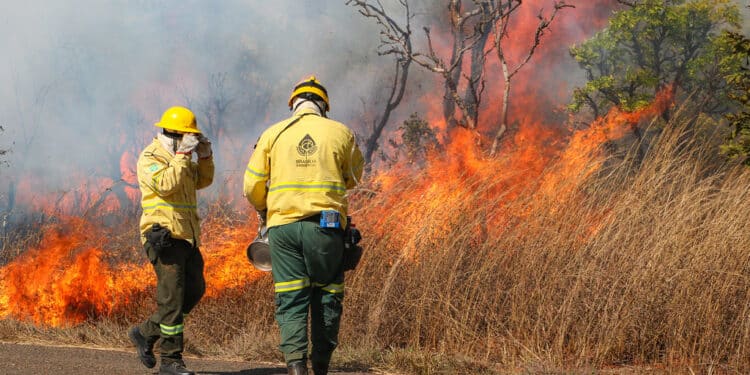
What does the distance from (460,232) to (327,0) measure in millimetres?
14650

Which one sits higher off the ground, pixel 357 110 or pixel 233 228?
pixel 357 110

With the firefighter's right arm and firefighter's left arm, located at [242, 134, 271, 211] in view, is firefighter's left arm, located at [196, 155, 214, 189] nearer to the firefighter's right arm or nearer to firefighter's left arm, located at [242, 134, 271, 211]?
the firefighter's right arm

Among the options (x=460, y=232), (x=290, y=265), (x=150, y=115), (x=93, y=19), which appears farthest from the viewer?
(x=150, y=115)

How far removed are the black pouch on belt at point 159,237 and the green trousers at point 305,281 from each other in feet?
3.52

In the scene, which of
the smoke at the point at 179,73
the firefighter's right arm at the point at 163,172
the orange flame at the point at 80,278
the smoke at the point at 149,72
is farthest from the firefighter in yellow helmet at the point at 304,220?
the smoke at the point at 149,72

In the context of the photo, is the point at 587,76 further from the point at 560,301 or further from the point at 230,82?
the point at 560,301

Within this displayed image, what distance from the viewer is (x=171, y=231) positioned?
17.1ft

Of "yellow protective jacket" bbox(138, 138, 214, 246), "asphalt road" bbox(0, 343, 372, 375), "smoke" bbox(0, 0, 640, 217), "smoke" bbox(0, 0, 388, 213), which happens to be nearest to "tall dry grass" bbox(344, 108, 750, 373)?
"asphalt road" bbox(0, 343, 372, 375)

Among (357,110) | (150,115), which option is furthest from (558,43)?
(150,115)

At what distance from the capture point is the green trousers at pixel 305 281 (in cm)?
428

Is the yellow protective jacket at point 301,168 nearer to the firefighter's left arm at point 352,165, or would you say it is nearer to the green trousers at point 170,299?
the firefighter's left arm at point 352,165

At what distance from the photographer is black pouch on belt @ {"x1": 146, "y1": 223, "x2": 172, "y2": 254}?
5.14 meters

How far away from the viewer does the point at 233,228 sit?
28.5ft

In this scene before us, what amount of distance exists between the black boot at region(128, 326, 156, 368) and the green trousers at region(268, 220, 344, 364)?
155 cm
